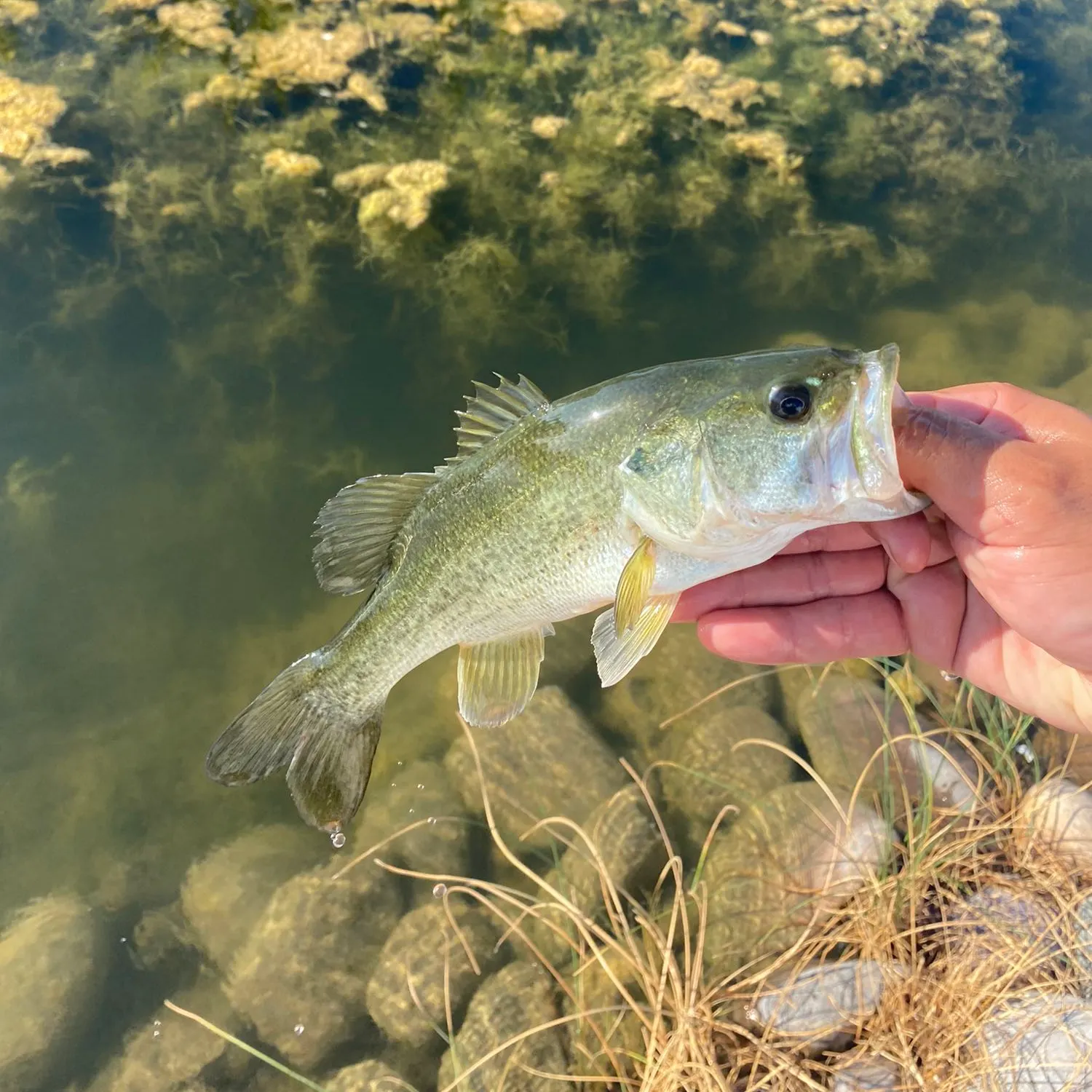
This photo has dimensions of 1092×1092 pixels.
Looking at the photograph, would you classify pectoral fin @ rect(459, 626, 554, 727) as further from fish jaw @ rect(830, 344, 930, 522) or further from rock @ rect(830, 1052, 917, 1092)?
rock @ rect(830, 1052, 917, 1092)

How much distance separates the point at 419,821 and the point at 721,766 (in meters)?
1.55

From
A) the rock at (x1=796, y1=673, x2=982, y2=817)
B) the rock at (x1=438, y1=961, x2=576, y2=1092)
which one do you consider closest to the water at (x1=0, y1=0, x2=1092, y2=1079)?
the rock at (x1=438, y1=961, x2=576, y2=1092)

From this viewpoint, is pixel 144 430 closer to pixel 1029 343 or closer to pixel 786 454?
pixel 786 454

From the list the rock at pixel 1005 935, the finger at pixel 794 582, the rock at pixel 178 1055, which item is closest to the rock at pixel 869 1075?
the rock at pixel 1005 935

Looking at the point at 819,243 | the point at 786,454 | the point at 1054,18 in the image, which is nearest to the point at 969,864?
the point at 786,454

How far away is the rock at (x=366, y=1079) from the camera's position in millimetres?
3168

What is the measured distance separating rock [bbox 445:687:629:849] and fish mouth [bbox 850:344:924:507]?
8.21 feet

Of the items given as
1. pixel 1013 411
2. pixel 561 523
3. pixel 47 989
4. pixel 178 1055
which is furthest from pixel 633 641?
pixel 47 989

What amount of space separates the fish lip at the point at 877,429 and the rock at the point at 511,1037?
2.50m

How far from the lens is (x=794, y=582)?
264cm

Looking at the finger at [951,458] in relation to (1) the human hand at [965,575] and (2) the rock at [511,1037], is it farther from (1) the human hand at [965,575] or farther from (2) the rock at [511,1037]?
(2) the rock at [511,1037]

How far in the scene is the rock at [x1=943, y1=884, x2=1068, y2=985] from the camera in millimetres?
2691

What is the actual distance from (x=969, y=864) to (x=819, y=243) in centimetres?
463

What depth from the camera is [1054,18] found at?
25.5ft
